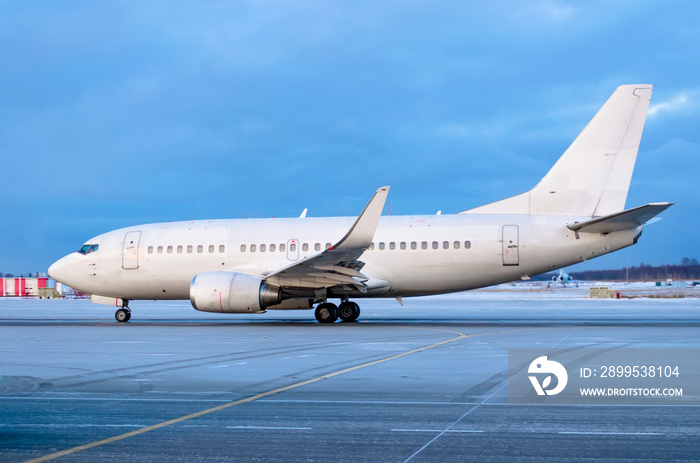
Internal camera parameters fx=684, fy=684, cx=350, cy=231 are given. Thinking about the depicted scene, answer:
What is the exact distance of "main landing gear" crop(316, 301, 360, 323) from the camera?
24.1m

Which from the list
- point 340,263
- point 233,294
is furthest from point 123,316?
point 340,263

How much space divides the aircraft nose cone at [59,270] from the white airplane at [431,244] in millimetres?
3782

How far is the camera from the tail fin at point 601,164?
2255 centimetres

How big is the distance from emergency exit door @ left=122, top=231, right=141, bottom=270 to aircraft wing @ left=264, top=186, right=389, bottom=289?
6940 millimetres

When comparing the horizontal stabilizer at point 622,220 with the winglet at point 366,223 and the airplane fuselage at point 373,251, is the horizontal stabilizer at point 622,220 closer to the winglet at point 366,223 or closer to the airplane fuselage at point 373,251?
the airplane fuselage at point 373,251

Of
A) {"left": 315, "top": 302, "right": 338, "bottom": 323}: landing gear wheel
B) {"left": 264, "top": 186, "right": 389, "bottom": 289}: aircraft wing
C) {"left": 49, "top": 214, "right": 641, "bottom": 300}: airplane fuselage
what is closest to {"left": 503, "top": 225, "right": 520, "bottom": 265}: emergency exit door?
{"left": 49, "top": 214, "right": 641, "bottom": 300}: airplane fuselage

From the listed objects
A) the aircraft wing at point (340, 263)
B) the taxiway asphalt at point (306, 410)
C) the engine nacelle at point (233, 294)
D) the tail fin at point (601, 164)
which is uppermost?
the tail fin at point (601, 164)

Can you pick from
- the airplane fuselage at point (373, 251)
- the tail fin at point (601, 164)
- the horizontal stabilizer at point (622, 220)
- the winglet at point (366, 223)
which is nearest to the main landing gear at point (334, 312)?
the airplane fuselage at point (373, 251)

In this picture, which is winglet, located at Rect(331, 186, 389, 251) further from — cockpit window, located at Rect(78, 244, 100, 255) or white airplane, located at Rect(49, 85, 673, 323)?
cockpit window, located at Rect(78, 244, 100, 255)

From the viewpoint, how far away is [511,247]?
75.3 ft

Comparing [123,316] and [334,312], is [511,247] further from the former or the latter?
[123,316]

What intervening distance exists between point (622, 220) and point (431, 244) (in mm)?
6219

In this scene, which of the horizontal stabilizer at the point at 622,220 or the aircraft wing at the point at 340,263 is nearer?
the horizontal stabilizer at the point at 622,220

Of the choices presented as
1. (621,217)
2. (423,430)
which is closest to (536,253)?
(621,217)
